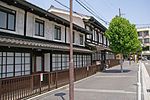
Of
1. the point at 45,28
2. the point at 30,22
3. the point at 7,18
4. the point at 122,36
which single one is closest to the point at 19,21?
the point at 7,18

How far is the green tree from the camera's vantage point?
93.2ft

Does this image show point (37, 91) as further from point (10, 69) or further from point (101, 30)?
point (101, 30)

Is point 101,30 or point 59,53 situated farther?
point 101,30

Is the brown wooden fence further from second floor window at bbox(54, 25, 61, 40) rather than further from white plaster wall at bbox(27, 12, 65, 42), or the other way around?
second floor window at bbox(54, 25, 61, 40)

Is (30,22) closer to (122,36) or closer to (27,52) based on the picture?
(27,52)

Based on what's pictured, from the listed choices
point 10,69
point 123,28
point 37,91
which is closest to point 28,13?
point 10,69

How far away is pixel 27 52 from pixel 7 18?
7.93ft

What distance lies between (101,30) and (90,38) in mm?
7421

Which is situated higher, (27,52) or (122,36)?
(122,36)

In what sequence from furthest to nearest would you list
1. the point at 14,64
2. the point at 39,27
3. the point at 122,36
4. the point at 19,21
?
the point at 122,36 < the point at 39,27 < the point at 19,21 < the point at 14,64

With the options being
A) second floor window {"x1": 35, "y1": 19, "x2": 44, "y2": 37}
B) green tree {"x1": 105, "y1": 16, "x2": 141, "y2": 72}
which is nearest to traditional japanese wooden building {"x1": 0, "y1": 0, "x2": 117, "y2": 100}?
second floor window {"x1": 35, "y1": 19, "x2": 44, "y2": 37}

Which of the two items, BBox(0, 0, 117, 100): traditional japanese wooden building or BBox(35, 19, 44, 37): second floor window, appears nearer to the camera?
BBox(0, 0, 117, 100): traditional japanese wooden building

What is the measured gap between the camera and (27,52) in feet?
47.2

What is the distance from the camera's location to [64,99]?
1157 centimetres
